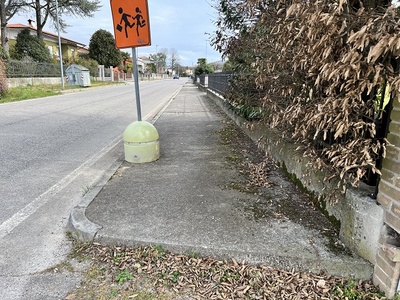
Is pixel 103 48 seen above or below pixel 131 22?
above

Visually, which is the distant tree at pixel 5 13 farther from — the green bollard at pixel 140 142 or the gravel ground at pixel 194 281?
the gravel ground at pixel 194 281

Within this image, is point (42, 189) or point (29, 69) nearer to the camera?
point (42, 189)

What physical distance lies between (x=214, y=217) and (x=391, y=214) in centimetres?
143

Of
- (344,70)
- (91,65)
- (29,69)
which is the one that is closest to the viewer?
(344,70)

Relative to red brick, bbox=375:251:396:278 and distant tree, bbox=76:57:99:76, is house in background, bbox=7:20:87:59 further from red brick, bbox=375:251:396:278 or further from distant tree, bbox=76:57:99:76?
red brick, bbox=375:251:396:278

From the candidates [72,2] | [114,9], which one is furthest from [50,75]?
[114,9]

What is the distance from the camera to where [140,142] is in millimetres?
4332

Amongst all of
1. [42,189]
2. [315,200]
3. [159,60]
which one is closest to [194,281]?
[315,200]

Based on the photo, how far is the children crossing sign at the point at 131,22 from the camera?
13.7 feet

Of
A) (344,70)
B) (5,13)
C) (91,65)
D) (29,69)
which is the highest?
(5,13)

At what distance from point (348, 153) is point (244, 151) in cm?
322

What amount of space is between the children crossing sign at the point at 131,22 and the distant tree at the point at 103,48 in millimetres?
42663

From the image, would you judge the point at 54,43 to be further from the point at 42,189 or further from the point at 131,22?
the point at 42,189

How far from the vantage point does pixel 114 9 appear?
424 cm
